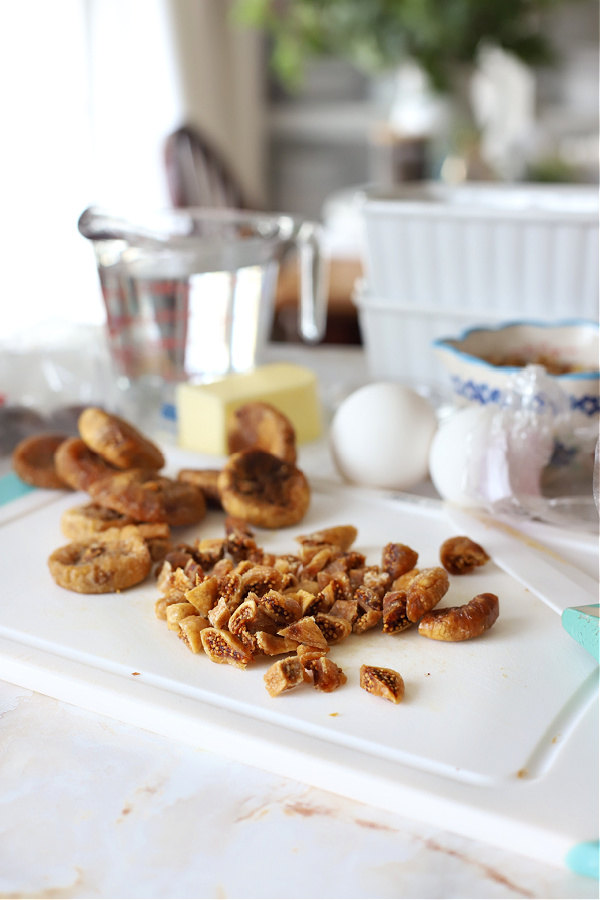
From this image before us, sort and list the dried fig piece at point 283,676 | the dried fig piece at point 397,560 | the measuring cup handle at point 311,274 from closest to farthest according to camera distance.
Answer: the dried fig piece at point 283,676 < the dried fig piece at point 397,560 < the measuring cup handle at point 311,274

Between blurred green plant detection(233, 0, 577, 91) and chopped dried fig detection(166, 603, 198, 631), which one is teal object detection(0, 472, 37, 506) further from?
blurred green plant detection(233, 0, 577, 91)

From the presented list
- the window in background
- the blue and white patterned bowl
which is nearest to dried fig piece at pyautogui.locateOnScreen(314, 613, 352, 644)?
the blue and white patterned bowl

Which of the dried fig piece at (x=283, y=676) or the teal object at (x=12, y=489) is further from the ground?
the teal object at (x=12, y=489)

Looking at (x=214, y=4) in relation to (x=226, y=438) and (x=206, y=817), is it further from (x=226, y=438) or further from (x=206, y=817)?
(x=206, y=817)

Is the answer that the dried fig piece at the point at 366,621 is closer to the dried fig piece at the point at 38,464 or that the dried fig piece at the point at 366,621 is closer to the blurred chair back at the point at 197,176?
the dried fig piece at the point at 38,464

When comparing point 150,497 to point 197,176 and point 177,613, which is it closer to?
point 177,613

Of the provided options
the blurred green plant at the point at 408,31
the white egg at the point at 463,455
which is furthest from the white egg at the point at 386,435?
the blurred green plant at the point at 408,31
